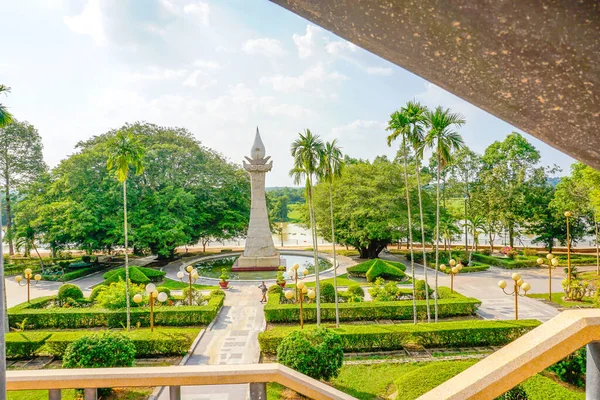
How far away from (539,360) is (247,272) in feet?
81.9

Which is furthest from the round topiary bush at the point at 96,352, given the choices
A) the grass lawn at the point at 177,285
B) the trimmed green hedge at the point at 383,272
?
the trimmed green hedge at the point at 383,272

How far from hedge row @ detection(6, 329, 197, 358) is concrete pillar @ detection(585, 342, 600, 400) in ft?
40.6

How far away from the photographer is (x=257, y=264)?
26734 mm

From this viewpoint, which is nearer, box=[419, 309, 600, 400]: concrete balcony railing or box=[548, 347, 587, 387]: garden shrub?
box=[419, 309, 600, 400]: concrete balcony railing

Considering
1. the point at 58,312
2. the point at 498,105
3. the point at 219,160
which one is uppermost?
the point at 219,160

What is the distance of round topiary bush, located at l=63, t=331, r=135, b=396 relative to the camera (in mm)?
9656

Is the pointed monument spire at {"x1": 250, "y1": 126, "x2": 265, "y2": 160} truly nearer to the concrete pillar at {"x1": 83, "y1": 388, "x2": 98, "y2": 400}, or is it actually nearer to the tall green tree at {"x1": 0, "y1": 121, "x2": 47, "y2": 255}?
the tall green tree at {"x1": 0, "y1": 121, "x2": 47, "y2": 255}

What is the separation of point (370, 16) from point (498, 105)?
47cm

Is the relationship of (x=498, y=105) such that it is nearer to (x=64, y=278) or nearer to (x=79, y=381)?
(x=79, y=381)

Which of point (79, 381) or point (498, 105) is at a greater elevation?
point (498, 105)

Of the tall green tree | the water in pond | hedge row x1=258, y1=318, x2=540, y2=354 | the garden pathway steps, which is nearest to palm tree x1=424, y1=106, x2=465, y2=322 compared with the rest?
hedge row x1=258, y1=318, x2=540, y2=354

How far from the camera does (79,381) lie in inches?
96.6

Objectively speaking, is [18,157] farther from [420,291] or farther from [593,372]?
[593,372]

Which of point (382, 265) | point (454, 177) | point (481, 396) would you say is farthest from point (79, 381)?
point (454, 177)
